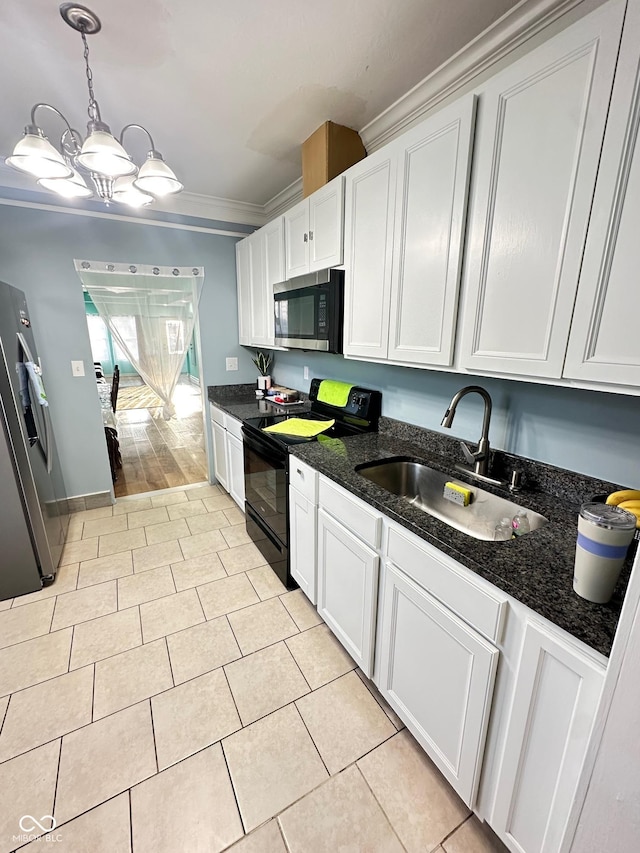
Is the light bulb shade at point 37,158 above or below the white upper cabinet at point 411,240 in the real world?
above

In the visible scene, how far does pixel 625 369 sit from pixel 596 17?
848mm

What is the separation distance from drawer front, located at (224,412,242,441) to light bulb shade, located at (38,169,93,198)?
146cm

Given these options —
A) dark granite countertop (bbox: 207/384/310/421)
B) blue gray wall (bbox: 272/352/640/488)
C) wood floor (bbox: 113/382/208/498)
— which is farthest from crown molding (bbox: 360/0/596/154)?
wood floor (bbox: 113/382/208/498)

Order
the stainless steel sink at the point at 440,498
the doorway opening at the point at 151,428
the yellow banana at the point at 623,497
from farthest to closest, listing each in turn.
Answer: the doorway opening at the point at 151,428, the stainless steel sink at the point at 440,498, the yellow banana at the point at 623,497

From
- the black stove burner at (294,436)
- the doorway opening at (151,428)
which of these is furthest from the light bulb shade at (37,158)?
the doorway opening at (151,428)

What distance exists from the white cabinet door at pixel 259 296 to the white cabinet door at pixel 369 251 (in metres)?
1.04

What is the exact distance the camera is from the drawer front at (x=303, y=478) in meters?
A: 1.67

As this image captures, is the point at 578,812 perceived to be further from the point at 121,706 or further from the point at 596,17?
the point at 596,17

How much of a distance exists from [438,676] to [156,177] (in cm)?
212

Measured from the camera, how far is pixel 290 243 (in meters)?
2.27

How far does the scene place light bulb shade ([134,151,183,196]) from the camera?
4.77 feet

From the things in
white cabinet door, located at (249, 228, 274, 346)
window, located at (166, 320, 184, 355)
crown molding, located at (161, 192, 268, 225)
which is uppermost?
crown molding, located at (161, 192, 268, 225)

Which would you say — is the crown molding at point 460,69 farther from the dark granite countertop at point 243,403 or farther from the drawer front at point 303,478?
the drawer front at point 303,478

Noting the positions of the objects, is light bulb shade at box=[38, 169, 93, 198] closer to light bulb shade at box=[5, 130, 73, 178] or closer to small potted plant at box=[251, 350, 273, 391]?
light bulb shade at box=[5, 130, 73, 178]
